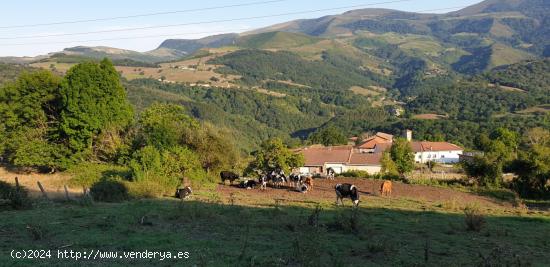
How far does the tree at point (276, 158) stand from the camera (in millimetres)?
34406

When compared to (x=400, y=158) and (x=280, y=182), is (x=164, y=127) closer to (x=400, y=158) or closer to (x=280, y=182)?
(x=280, y=182)

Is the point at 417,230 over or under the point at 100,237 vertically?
under

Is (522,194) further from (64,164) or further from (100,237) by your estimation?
(64,164)

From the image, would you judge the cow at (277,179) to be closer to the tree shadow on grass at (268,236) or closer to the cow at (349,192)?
the cow at (349,192)

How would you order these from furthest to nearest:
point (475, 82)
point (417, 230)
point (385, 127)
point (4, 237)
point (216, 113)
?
1. point (475, 82)
2. point (216, 113)
3. point (385, 127)
4. point (417, 230)
5. point (4, 237)

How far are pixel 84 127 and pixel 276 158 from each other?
14.0 metres

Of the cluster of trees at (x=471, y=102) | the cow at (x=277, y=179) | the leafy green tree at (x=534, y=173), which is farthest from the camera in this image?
the cluster of trees at (x=471, y=102)

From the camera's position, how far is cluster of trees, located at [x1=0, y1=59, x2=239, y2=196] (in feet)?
108

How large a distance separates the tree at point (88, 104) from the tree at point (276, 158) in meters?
11.0

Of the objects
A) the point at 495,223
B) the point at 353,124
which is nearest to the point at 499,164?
the point at 495,223

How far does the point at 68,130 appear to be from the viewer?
3319cm

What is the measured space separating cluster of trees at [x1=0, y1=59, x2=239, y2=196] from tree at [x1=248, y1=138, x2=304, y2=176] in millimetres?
2003

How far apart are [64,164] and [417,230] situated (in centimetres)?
2724

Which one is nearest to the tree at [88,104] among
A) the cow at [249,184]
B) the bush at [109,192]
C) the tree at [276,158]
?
the tree at [276,158]
